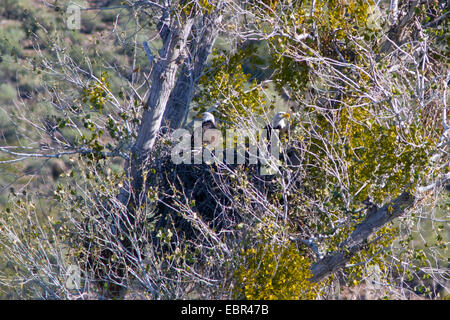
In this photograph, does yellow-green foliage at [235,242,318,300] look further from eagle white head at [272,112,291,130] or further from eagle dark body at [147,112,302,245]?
eagle white head at [272,112,291,130]

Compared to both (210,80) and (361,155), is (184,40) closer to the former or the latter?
(210,80)

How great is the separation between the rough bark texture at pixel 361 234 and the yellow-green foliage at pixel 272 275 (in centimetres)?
77

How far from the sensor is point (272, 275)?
6.14 metres

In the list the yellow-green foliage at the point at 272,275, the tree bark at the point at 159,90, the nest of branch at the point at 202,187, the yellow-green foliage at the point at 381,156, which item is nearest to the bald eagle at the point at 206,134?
the nest of branch at the point at 202,187

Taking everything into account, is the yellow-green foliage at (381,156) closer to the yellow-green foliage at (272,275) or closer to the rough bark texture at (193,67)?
the yellow-green foliage at (272,275)

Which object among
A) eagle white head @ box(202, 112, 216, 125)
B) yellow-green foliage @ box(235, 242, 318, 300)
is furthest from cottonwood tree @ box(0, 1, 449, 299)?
eagle white head @ box(202, 112, 216, 125)

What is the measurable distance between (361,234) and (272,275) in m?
1.56

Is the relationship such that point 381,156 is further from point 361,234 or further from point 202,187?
point 202,187

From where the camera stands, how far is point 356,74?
816 cm

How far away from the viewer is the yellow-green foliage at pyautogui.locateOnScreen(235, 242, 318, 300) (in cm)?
607

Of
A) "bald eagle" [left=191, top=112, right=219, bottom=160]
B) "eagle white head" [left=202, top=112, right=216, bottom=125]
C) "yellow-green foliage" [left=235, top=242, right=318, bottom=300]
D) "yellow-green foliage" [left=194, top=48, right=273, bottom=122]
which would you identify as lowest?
"yellow-green foliage" [left=235, top=242, right=318, bottom=300]

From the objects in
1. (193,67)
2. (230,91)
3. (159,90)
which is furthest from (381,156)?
(159,90)

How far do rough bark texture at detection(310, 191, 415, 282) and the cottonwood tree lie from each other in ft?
0.07

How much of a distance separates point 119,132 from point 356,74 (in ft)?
13.4
